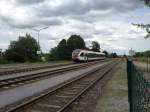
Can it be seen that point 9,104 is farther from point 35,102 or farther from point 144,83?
point 144,83

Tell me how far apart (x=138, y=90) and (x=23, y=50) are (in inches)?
3686

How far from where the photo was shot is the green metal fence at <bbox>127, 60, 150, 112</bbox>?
6701 millimetres

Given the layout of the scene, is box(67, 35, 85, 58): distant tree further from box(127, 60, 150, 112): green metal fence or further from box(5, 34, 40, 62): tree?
box(127, 60, 150, 112): green metal fence

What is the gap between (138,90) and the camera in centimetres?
743

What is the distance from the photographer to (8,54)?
92875 millimetres

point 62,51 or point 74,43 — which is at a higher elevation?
point 74,43

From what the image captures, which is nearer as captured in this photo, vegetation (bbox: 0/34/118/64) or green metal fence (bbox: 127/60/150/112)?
green metal fence (bbox: 127/60/150/112)

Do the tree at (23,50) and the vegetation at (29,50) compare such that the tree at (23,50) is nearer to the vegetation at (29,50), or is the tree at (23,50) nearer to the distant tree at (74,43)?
the vegetation at (29,50)

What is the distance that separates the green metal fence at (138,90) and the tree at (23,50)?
83.1m

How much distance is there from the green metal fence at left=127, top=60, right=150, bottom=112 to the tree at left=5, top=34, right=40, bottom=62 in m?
83.1

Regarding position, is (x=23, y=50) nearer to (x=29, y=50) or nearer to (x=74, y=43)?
(x=29, y=50)

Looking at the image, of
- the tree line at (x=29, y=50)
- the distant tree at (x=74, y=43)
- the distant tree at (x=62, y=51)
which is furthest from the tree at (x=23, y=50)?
the distant tree at (x=74, y=43)

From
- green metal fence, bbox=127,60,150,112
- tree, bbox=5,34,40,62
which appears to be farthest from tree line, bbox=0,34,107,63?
green metal fence, bbox=127,60,150,112

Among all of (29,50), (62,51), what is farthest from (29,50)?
(62,51)
